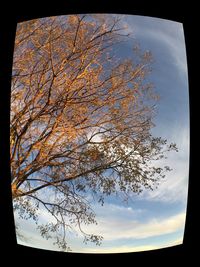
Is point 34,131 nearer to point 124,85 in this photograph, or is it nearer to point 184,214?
point 124,85

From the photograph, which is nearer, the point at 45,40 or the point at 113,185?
the point at 113,185

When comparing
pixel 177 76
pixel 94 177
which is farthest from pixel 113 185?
pixel 177 76

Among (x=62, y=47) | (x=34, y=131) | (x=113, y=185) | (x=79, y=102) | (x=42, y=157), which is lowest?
(x=113, y=185)

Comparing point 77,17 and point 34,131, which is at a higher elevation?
point 77,17

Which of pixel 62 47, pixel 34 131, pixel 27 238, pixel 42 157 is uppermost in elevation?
pixel 62 47

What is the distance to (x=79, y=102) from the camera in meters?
6.26

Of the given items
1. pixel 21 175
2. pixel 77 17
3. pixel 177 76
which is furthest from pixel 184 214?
pixel 77 17

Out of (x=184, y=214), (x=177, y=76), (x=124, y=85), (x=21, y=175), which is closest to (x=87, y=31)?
(x=124, y=85)

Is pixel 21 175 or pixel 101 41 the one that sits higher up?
pixel 101 41

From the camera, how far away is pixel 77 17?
6.13m

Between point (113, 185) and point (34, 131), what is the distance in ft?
5.04

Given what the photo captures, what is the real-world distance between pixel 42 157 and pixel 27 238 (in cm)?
128

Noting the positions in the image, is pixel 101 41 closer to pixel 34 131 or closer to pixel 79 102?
pixel 79 102

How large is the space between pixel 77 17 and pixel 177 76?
1.86 metres
